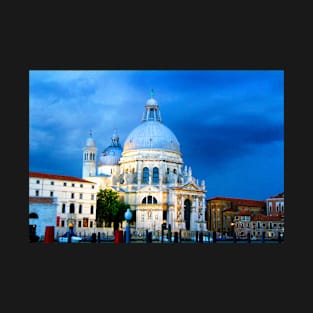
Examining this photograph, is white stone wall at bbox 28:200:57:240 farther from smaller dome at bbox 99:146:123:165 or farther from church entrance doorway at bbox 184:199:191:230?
smaller dome at bbox 99:146:123:165

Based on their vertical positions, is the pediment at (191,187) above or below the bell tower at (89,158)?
below

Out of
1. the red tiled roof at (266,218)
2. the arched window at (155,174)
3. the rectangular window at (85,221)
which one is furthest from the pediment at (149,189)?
the red tiled roof at (266,218)

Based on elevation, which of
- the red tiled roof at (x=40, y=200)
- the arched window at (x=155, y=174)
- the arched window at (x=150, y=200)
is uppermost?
the arched window at (x=155, y=174)

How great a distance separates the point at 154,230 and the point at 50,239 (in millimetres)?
16278

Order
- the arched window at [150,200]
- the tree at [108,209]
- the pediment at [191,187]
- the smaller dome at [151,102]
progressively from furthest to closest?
1. the smaller dome at [151,102]
2. the pediment at [191,187]
3. the arched window at [150,200]
4. the tree at [108,209]

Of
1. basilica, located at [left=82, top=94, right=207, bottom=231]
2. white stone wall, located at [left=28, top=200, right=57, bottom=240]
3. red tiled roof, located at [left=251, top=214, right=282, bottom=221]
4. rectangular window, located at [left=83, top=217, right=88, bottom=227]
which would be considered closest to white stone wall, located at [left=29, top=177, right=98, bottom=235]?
rectangular window, located at [left=83, top=217, right=88, bottom=227]

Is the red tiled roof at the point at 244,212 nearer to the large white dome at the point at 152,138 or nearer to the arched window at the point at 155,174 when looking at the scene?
the arched window at the point at 155,174

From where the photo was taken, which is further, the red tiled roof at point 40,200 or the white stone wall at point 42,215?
the red tiled roof at point 40,200

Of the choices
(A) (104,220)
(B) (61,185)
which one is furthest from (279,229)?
(B) (61,185)

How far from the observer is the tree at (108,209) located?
128ft

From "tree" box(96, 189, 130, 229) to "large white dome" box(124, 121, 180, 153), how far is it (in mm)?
6273

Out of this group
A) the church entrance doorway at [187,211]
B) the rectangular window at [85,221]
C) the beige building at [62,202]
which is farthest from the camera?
the church entrance doorway at [187,211]

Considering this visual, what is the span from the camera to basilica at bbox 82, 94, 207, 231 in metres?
42.4

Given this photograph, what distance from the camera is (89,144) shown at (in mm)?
46812
